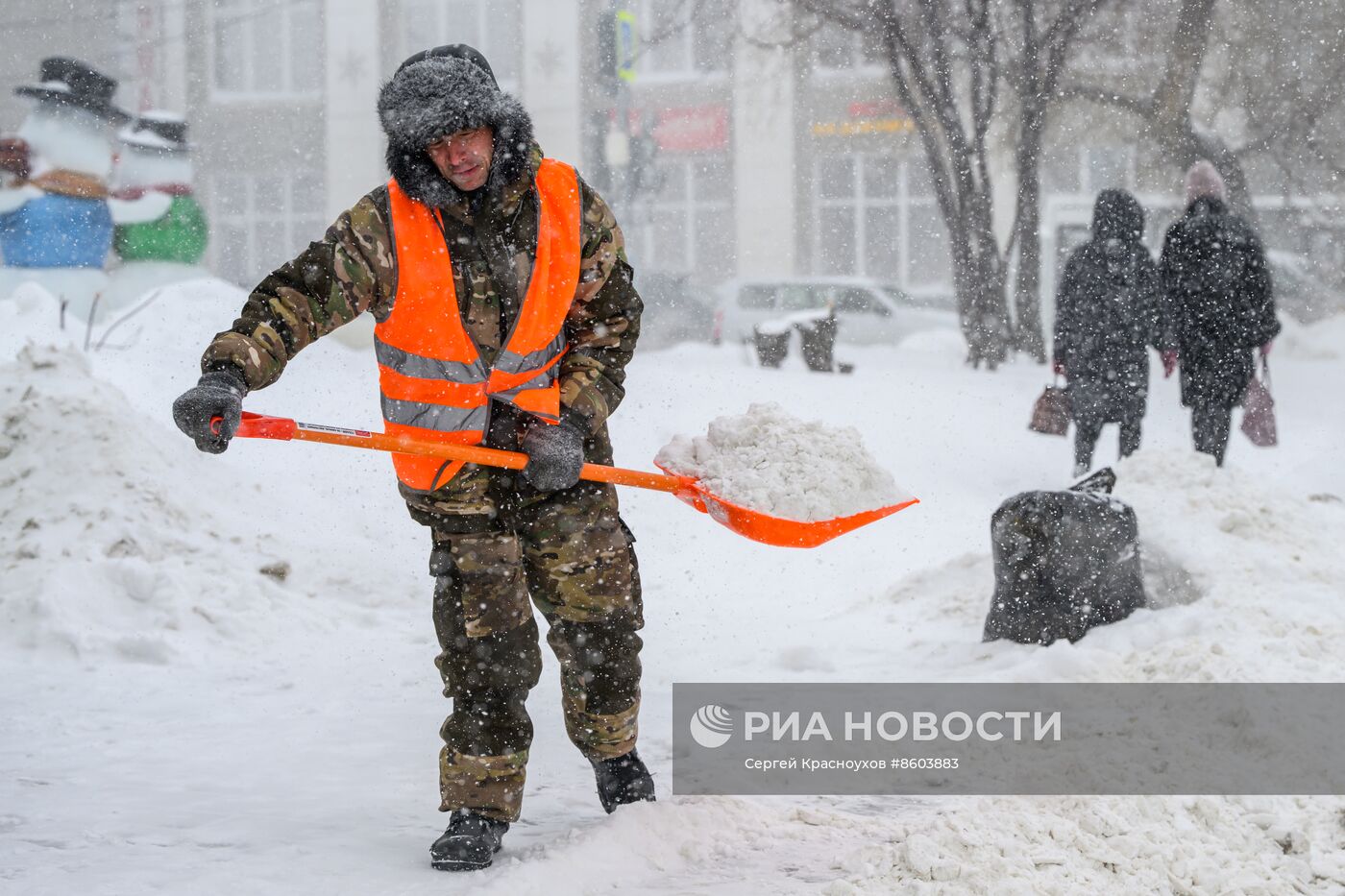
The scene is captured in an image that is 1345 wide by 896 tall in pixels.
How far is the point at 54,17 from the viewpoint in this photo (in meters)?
20.1

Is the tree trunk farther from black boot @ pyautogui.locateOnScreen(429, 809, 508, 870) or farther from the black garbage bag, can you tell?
black boot @ pyautogui.locateOnScreen(429, 809, 508, 870)

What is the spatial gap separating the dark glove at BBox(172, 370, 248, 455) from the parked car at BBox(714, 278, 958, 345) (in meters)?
13.9

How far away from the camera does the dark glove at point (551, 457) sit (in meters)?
2.67

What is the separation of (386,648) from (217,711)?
90 centimetres

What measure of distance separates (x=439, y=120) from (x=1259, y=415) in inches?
224

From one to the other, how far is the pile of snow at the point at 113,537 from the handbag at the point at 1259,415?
4687mm

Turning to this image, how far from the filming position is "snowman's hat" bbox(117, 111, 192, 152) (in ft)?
32.3

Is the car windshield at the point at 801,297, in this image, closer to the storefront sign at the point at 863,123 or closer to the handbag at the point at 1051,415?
the storefront sign at the point at 863,123

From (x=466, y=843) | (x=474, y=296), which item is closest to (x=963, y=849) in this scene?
(x=466, y=843)

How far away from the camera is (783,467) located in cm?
323

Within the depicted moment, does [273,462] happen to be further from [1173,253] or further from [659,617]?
[1173,253]

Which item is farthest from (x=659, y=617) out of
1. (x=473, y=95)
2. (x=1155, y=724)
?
(x=473, y=95)

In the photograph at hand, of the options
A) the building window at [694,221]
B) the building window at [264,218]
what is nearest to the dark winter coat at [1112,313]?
the building window at [694,221]

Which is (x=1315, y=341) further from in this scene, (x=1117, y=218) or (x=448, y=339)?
(x=448, y=339)
